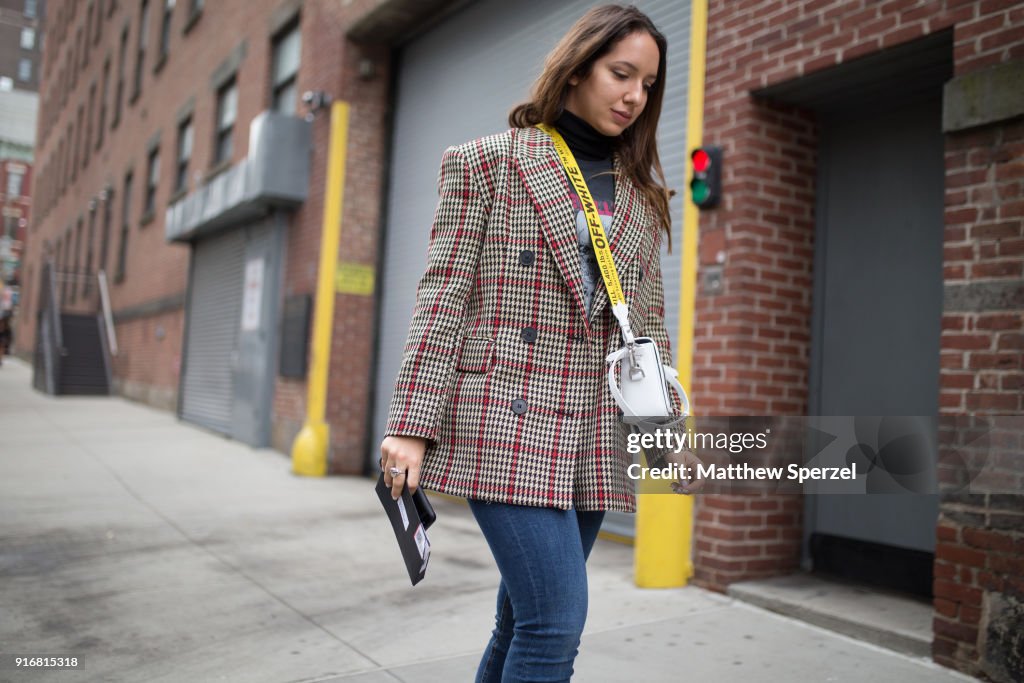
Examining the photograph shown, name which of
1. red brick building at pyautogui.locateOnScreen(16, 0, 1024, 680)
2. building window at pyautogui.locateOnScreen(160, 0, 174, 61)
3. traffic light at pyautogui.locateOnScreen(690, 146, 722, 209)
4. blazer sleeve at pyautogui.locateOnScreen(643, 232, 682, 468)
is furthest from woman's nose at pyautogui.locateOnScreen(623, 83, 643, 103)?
building window at pyautogui.locateOnScreen(160, 0, 174, 61)

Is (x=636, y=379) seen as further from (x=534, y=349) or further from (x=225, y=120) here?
(x=225, y=120)

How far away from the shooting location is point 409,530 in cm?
198

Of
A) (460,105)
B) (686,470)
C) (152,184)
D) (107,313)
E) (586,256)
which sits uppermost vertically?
(152,184)

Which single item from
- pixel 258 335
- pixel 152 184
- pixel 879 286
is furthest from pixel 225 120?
pixel 879 286

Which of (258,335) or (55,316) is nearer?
(258,335)

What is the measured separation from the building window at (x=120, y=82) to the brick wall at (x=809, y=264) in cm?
1951

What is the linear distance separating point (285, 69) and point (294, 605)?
28.1 feet

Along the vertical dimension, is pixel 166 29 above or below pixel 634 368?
above

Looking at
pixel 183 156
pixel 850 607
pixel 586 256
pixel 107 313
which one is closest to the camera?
pixel 586 256

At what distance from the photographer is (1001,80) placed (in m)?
3.40

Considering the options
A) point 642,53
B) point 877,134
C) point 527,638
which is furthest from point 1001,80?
point 527,638

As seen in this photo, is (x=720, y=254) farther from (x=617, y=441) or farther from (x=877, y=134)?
(x=617, y=441)

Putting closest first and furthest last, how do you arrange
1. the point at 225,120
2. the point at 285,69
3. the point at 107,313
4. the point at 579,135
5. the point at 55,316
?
the point at 579,135, the point at 285,69, the point at 225,120, the point at 55,316, the point at 107,313

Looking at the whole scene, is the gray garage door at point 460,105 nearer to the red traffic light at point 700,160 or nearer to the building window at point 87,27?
the red traffic light at point 700,160
